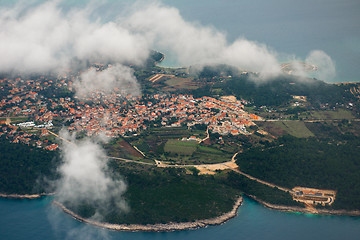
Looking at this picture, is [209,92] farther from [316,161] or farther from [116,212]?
[116,212]

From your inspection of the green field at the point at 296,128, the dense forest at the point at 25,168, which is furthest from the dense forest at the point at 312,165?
the dense forest at the point at 25,168

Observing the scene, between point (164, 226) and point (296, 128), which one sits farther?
point (296, 128)

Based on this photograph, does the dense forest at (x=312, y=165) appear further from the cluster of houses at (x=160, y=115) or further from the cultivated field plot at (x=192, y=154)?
the cluster of houses at (x=160, y=115)

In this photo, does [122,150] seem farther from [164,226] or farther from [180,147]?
[164,226]

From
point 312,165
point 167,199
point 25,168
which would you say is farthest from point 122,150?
point 312,165

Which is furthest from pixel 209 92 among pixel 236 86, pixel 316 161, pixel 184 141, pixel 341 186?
pixel 341 186

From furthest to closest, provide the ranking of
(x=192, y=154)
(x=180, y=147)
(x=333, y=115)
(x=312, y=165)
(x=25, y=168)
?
1. (x=333, y=115)
2. (x=180, y=147)
3. (x=192, y=154)
4. (x=25, y=168)
5. (x=312, y=165)
